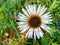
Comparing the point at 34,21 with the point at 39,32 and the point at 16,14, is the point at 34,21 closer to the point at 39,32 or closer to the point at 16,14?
the point at 39,32

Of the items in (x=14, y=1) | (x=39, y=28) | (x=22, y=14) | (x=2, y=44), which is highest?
(x=14, y=1)

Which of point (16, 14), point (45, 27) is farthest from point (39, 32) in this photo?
point (16, 14)

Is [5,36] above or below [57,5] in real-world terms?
below

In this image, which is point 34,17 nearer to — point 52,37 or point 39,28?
point 39,28

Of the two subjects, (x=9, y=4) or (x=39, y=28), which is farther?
(x=9, y=4)

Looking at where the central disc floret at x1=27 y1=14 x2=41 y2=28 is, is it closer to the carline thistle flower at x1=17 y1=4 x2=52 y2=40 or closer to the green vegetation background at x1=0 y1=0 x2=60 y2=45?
the carline thistle flower at x1=17 y1=4 x2=52 y2=40

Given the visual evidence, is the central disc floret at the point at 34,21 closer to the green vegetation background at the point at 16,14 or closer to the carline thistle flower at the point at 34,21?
the carline thistle flower at the point at 34,21

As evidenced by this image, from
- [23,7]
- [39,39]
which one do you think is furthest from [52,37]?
[23,7]

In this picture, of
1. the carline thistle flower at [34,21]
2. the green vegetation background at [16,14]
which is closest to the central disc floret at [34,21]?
the carline thistle flower at [34,21]
